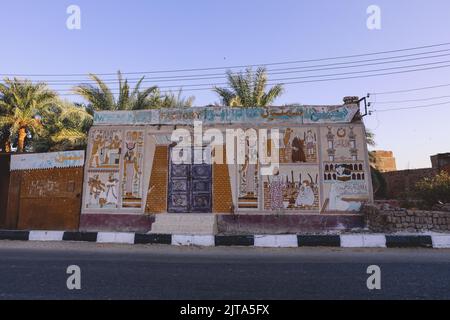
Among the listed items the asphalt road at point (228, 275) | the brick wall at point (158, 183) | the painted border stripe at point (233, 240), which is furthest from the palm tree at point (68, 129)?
the painted border stripe at point (233, 240)

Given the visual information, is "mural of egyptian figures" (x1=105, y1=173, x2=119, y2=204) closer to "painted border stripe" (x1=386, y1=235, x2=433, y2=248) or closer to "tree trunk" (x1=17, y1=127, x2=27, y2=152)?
"painted border stripe" (x1=386, y1=235, x2=433, y2=248)

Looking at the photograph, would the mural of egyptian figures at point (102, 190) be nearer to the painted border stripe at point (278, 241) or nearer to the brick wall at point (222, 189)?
the brick wall at point (222, 189)

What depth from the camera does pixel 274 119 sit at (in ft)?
36.4

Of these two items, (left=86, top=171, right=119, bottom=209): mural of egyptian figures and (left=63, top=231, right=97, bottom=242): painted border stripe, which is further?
(left=86, top=171, right=119, bottom=209): mural of egyptian figures

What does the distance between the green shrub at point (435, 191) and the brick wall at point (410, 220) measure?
318 cm

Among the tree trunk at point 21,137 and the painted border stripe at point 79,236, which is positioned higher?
the tree trunk at point 21,137

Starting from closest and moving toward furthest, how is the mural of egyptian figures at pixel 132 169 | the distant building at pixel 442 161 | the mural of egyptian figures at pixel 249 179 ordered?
1. the mural of egyptian figures at pixel 249 179
2. the mural of egyptian figures at pixel 132 169
3. the distant building at pixel 442 161

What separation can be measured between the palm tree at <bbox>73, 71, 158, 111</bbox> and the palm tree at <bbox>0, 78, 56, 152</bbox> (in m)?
4.38

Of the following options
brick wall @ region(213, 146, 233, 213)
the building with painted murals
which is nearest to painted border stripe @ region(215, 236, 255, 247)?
the building with painted murals

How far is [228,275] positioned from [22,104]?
1986 centimetres

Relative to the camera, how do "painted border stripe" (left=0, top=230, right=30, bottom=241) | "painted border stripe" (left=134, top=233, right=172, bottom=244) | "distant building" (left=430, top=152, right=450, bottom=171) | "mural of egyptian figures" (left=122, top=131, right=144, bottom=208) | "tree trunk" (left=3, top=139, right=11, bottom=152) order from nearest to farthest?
1. "painted border stripe" (left=134, top=233, right=172, bottom=244)
2. "painted border stripe" (left=0, top=230, right=30, bottom=241)
3. "mural of egyptian figures" (left=122, top=131, right=144, bottom=208)
4. "distant building" (left=430, top=152, right=450, bottom=171)
5. "tree trunk" (left=3, top=139, right=11, bottom=152)

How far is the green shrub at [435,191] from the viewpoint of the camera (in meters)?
12.1

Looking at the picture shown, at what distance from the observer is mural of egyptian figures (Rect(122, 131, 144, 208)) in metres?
10.9
